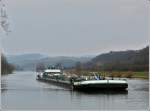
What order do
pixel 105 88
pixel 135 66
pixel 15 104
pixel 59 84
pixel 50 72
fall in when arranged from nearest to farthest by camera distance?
1. pixel 15 104
2. pixel 105 88
3. pixel 59 84
4. pixel 50 72
5. pixel 135 66

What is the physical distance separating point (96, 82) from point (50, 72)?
102ft

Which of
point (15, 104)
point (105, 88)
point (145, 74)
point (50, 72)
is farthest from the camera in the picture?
point (145, 74)

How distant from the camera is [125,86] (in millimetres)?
37156

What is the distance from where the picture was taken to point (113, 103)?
28000mm

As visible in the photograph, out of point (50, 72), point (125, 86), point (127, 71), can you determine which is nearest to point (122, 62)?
point (127, 71)

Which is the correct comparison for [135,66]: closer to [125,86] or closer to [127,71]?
[127,71]

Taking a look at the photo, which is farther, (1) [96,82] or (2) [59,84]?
(2) [59,84]

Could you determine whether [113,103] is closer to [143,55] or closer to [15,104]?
[15,104]

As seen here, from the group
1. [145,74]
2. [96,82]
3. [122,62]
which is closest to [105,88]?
[96,82]

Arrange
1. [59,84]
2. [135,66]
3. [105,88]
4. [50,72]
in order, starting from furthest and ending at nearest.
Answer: [135,66] → [50,72] → [59,84] → [105,88]

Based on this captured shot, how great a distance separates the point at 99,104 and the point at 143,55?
210 ft

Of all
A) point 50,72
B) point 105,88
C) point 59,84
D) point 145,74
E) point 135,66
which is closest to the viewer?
point 105,88

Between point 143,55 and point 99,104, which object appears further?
point 143,55

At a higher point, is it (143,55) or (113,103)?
(143,55)
